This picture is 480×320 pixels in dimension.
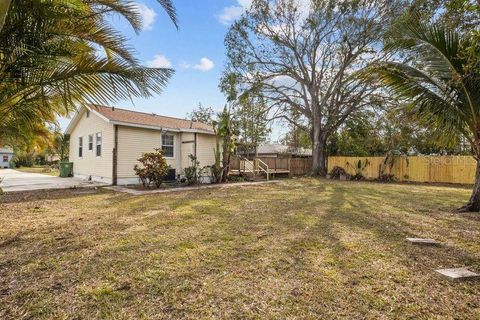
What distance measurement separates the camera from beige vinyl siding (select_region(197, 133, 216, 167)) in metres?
14.8

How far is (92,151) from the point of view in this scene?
1454 cm

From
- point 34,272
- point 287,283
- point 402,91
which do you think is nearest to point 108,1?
point 34,272

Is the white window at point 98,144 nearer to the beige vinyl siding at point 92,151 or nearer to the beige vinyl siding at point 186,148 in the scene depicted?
the beige vinyl siding at point 92,151

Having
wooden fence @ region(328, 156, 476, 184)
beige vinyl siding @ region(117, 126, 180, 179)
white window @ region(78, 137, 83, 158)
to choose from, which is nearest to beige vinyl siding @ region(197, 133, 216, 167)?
beige vinyl siding @ region(117, 126, 180, 179)

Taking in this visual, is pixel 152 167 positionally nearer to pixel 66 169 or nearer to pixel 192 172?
pixel 192 172

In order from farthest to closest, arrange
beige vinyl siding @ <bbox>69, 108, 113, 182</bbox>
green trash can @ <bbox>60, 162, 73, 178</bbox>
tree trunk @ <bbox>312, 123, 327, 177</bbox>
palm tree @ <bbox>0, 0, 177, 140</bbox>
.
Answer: tree trunk @ <bbox>312, 123, 327, 177</bbox> < green trash can @ <bbox>60, 162, 73, 178</bbox> < beige vinyl siding @ <bbox>69, 108, 113, 182</bbox> < palm tree @ <bbox>0, 0, 177, 140</bbox>

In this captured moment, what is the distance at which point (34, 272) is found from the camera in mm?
3133

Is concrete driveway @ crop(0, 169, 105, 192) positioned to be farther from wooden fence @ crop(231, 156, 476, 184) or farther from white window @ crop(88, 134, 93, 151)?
wooden fence @ crop(231, 156, 476, 184)

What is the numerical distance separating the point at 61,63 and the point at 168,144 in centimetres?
1092

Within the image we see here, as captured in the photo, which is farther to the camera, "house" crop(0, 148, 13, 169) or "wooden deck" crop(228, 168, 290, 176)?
"house" crop(0, 148, 13, 169)

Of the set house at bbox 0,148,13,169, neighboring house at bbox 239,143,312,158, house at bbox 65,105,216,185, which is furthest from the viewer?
house at bbox 0,148,13,169

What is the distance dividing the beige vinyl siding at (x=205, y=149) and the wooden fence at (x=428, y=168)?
1018 centimetres

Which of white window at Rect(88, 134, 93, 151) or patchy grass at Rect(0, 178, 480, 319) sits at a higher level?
white window at Rect(88, 134, 93, 151)

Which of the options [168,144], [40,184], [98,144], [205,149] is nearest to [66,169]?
[98,144]
